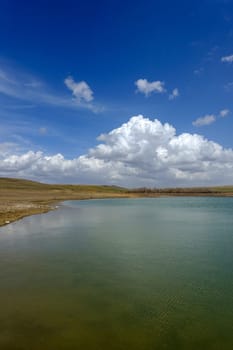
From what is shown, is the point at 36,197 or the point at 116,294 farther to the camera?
the point at 36,197

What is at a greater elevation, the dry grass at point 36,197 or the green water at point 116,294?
the dry grass at point 36,197

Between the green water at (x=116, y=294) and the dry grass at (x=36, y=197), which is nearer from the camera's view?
the green water at (x=116, y=294)

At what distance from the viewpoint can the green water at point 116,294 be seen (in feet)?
31.9

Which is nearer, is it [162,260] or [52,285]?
[52,285]

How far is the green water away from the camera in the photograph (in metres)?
9.73

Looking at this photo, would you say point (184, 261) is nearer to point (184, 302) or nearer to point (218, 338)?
point (184, 302)

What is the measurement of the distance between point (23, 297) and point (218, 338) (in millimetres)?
8394

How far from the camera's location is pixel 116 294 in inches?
543

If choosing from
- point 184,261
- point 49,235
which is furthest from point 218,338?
point 49,235

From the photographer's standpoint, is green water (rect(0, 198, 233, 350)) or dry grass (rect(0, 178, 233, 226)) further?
dry grass (rect(0, 178, 233, 226))

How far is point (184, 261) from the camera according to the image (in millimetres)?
19781

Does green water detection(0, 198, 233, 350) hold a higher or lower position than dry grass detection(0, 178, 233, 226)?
lower

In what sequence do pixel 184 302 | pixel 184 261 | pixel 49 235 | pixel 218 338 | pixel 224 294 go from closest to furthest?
1. pixel 218 338
2. pixel 184 302
3. pixel 224 294
4. pixel 184 261
5. pixel 49 235

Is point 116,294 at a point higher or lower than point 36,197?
lower
